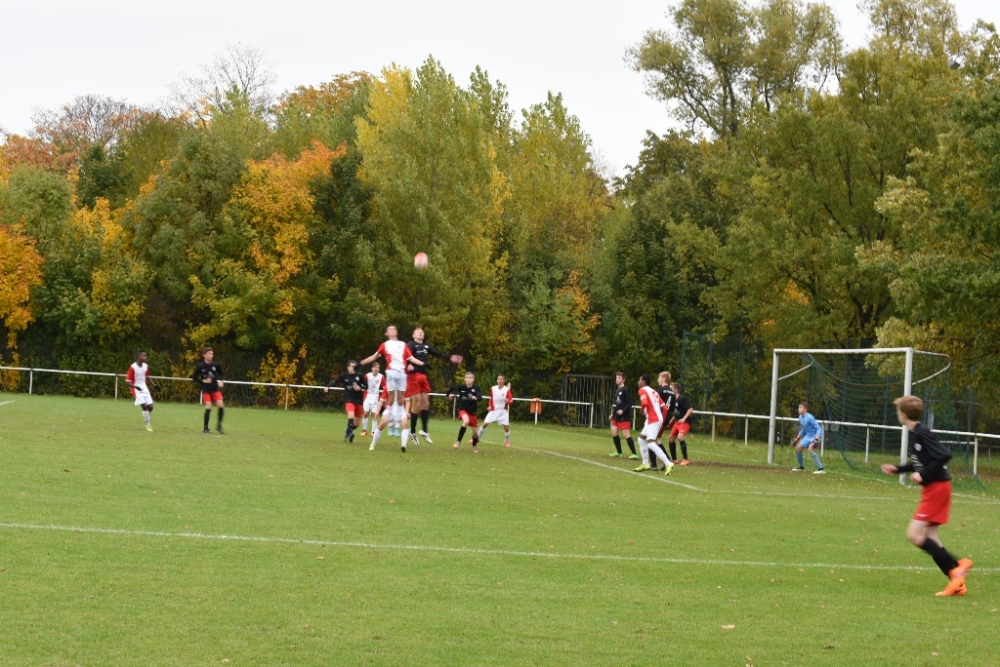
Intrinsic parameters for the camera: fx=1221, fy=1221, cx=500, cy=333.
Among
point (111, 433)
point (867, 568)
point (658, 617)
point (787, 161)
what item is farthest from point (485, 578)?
point (787, 161)

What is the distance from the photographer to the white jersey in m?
26.5

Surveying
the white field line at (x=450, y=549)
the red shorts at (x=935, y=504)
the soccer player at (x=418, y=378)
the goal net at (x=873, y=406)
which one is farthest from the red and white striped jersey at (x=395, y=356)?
the red shorts at (x=935, y=504)

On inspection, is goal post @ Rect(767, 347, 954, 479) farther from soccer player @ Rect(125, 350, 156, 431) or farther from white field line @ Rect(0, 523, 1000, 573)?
white field line @ Rect(0, 523, 1000, 573)

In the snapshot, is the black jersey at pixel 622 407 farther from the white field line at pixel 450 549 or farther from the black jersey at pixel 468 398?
the white field line at pixel 450 549

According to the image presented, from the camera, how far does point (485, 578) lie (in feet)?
31.9

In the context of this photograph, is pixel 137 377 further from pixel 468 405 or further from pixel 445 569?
pixel 445 569

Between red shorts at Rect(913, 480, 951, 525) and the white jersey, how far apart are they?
16.7m

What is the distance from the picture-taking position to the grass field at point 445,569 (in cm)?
735

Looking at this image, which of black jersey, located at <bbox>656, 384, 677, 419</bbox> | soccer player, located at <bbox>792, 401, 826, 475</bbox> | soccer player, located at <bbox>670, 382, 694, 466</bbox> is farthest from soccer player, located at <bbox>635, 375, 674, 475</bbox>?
soccer player, located at <bbox>792, 401, 826, 475</bbox>

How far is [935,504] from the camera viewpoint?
10414 mm

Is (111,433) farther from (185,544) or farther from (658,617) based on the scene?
(658,617)

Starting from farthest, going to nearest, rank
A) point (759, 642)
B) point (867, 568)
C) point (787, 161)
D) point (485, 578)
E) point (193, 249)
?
point (193, 249), point (787, 161), point (867, 568), point (485, 578), point (759, 642)

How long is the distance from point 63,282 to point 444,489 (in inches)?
1373

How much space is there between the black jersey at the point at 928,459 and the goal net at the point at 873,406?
48.4 ft
